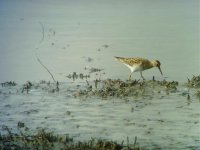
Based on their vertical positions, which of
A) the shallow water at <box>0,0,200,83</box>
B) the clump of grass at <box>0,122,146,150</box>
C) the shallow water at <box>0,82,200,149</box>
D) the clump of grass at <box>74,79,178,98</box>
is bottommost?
the clump of grass at <box>0,122,146,150</box>

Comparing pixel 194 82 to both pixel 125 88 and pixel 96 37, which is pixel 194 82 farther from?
pixel 96 37

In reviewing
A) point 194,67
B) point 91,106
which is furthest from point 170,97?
point 194,67

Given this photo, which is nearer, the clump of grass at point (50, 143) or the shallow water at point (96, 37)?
the clump of grass at point (50, 143)

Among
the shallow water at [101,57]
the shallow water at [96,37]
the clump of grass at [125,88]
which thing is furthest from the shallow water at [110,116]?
the shallow water at [96,37]

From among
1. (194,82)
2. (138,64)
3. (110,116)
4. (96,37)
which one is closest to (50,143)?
(110,116)

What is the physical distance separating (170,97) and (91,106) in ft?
6.78

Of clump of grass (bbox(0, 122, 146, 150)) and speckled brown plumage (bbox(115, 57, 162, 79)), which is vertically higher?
speckled brown plumage (bbox(115, 57, 162, 79))

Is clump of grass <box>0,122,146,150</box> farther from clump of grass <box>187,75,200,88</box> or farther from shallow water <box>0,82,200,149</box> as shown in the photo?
clump of grass <box>187,75,200,88</box>

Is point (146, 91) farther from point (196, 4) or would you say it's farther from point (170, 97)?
point (196, 4)

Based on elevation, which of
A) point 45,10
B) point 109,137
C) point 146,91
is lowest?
point 109,137

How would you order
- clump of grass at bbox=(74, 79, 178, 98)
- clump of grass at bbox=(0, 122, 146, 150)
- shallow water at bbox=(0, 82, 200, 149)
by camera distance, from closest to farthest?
clump of grass at bbox=(0, 122, 146, 150) < shallow water at bbox=(0, 82, 200, 149) < clump of grass at bbox=(74, 79, 178, 98)

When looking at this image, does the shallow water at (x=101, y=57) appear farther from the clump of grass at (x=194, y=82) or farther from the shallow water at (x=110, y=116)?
the clump of grass at (x=194, y=82)

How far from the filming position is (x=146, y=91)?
13.7 m

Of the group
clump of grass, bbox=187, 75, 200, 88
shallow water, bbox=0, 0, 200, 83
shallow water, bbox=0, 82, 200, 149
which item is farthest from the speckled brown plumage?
shallow water, bbox=0, 82, 200, 149
